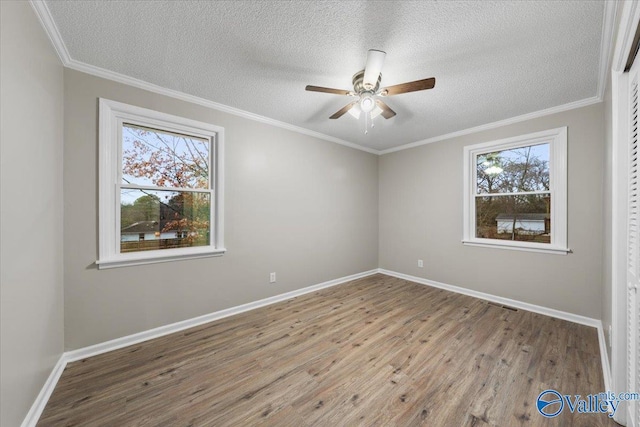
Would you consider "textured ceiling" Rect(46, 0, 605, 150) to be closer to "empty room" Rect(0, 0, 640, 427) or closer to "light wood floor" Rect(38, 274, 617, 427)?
"empty room" Rect(0, 0, 640, 427)

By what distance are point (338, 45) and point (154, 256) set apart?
2584 mm

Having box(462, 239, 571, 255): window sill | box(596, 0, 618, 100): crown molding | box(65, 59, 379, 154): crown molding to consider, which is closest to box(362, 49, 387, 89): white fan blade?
box(596, 0, 618, 100): crown molding

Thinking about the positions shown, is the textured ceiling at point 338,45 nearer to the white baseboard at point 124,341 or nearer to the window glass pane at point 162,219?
the window glass pane at point 162,219

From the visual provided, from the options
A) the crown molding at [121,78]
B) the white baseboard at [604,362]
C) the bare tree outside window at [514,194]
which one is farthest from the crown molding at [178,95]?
the white baseboard at [604,362]

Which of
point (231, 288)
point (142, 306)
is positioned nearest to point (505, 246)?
point (231, 288)

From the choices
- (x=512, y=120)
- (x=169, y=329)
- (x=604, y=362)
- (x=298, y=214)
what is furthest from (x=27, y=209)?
(x=512, y=120)

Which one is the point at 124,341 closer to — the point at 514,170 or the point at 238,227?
the point at 238,227

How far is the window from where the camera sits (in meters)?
2.91

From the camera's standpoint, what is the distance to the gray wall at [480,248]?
8.77 feet

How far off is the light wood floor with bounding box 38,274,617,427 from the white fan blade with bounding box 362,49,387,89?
2.33 m

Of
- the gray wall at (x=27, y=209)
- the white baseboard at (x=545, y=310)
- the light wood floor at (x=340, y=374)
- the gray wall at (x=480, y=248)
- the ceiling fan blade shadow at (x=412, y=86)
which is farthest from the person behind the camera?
the gray wall at (x=480, y=248)

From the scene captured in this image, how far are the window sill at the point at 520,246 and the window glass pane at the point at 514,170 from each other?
2.42 ft

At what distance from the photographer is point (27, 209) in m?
1.42

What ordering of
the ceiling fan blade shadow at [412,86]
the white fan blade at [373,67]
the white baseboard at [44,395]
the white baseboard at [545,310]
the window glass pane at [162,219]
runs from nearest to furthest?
1. the white baseboard at [44,395]
2. the white fan blade at [373,67]
3. the ceiling fan blade shadow at [412,86]
4. the white baseboard at [545,310]
5. the window glass pane at [162,219]
